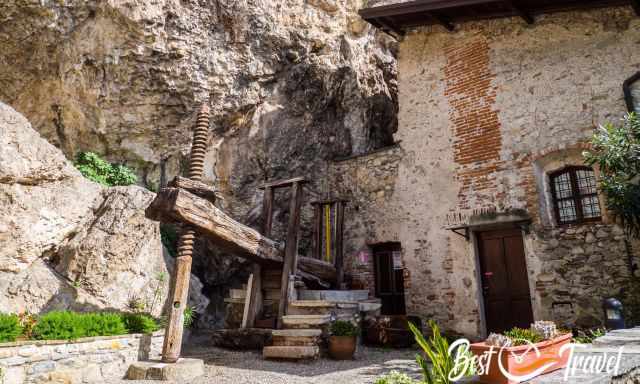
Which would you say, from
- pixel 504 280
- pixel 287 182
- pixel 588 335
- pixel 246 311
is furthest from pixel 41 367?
pixel 588 335

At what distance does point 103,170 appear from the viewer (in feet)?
30.7

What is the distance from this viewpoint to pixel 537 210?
775cm

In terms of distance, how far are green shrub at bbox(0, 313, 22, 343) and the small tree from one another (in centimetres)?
807

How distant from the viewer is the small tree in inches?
245

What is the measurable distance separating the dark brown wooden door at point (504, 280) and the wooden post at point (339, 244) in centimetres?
283

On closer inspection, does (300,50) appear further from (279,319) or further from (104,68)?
(279,319)

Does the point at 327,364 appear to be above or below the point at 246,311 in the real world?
below

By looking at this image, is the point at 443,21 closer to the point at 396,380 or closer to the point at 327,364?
the point at 327,364

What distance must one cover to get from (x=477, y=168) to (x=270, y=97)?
17.0 ft

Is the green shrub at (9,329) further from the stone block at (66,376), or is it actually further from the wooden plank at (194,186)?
the wooden plank at (194,186)

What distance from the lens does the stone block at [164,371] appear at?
5199 mm

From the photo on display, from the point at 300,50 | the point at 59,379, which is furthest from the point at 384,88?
the point at 59,379

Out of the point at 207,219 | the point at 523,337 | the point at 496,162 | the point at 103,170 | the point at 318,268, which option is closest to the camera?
the point at 523,337

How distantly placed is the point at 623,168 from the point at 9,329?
837 cm
